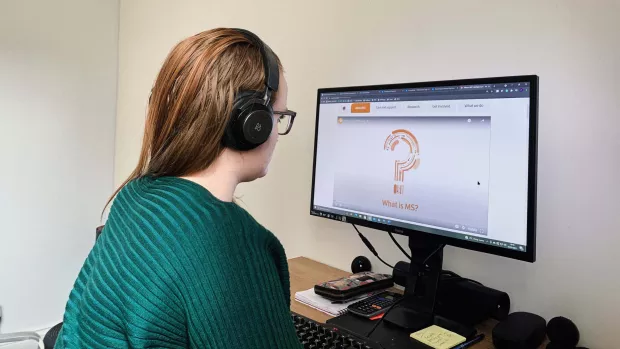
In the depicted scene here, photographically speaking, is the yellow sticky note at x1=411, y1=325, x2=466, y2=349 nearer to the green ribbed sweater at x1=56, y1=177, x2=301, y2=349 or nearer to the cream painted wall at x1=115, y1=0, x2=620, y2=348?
the cream painted wall at x1=115, y1=0, x2=620, y2=348

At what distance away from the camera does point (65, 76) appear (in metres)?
2.34

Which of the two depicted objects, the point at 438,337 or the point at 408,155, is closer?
the point at 438,337

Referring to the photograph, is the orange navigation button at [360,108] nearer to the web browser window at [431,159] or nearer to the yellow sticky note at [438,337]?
the web browser window at [431,159]

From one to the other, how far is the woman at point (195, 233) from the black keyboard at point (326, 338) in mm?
223

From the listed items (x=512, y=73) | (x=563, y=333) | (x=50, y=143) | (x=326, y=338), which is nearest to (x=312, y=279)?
(x=326, y=338)

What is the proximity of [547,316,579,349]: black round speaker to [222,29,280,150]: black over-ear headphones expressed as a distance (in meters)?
0.71

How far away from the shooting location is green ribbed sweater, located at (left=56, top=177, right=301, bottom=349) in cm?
54

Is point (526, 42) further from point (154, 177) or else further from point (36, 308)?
point (36, 308)

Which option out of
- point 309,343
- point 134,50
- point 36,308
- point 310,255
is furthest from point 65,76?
point 309,343

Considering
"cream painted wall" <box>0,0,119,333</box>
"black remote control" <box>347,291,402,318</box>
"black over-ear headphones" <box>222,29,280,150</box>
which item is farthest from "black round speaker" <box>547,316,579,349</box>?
"cream painted wall" <box>0,0,119,333</box>

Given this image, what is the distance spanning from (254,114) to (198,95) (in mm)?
86

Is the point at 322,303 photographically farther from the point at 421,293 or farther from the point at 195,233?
the point at 195,233

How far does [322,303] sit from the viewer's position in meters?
1.13

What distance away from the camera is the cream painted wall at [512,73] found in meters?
0.95
